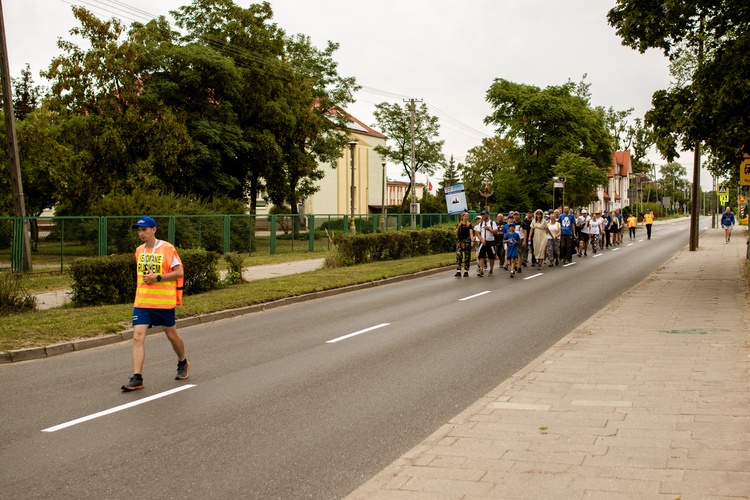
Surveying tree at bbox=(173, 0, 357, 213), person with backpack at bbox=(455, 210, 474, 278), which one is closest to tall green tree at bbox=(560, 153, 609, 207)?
tree at bbox=(173, 0, 357, 213)

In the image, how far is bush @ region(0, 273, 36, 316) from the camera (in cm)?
1361

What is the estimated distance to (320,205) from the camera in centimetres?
8300

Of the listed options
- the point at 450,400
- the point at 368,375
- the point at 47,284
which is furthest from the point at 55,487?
the point at 47,284

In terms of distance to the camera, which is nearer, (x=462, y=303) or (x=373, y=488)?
(x=373, y=488)

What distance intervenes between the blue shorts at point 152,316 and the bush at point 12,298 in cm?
684

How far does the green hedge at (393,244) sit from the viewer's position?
83.7ft

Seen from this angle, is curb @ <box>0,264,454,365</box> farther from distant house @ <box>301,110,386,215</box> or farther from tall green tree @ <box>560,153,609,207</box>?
distant house @ <box>301,110,386,215</box>

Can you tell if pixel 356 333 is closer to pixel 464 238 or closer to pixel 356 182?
pixel 464 238

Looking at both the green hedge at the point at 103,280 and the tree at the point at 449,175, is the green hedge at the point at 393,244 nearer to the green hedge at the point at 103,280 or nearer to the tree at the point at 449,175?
the green hedge at the point at 103,280

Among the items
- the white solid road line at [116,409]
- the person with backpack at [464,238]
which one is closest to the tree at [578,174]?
the person with backpack at [464,238]

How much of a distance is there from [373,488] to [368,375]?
3845mm

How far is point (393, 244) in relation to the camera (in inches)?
1094

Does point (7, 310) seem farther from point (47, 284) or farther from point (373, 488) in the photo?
point (373, 488)

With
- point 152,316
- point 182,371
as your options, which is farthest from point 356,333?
point 152,316
